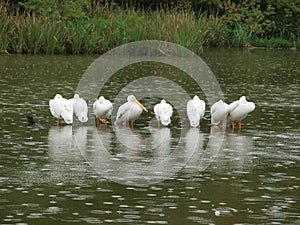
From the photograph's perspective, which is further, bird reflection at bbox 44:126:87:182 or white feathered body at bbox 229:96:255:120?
white feathered body at bbox 229:96:255:120

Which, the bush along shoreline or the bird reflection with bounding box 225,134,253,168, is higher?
the bush along shoreline

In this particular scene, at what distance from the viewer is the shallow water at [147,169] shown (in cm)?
953

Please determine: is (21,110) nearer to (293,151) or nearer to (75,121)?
(75,121)

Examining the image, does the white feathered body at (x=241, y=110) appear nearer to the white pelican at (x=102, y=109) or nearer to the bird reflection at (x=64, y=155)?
the white pelican at (x=102, y=109)

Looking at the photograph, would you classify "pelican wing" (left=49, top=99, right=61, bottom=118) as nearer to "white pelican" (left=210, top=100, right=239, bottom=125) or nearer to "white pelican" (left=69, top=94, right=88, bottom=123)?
"white pelican" (left=69, top=94, right=88, bottom=123)

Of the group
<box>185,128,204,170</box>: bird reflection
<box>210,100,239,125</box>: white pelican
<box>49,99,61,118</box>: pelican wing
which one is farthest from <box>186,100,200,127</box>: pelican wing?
<box>49,99,61,118</box>: pelican wing

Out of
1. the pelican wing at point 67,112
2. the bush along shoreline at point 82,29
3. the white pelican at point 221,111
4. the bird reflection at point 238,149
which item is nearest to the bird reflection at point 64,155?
the pelican wing at point 67,112

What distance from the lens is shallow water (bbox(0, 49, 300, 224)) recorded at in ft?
31.3

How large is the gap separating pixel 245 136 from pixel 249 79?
9.98 meters

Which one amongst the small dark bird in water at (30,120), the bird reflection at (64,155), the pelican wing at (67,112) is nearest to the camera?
the bird reflection at (64,155)

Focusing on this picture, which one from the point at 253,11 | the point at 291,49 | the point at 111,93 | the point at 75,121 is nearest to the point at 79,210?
the point at 75,121

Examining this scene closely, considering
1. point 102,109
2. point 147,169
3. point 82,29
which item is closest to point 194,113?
point 102,109

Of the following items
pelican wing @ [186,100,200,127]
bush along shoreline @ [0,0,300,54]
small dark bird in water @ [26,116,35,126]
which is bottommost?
small dark bird in water @ [26,116,35,126]

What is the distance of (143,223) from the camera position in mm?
9086
